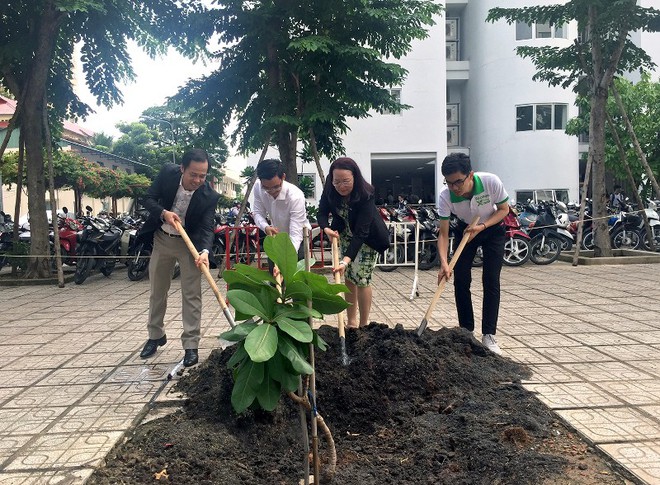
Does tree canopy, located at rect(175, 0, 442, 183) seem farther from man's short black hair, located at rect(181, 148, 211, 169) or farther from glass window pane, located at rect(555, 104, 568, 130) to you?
glass window pane, located at rect(555, 104, 568, 130)

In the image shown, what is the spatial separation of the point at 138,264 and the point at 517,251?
7.07m

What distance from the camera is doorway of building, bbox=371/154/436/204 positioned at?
2181cm

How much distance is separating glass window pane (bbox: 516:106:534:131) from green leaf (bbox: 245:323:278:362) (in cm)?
2101

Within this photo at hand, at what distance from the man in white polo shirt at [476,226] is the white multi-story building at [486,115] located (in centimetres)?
1474

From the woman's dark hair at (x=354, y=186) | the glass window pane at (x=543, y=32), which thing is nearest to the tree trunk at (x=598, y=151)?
the woman's dark hair at (x=354, y=186)

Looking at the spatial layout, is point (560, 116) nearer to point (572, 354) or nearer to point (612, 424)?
point (572, 354)

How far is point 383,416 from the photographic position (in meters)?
3.18

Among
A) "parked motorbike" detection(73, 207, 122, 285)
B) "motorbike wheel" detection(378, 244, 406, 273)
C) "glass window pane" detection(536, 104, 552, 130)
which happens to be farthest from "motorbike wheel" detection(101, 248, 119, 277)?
"glass window pane" detection(536, 104, 552, 130)

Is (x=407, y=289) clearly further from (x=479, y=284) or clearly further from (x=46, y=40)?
(x=46, y=40)

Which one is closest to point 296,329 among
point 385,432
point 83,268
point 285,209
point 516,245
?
point 385,432

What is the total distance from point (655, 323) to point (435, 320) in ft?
7.02

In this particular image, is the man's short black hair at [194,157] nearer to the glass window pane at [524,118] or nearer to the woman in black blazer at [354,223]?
the woman in black blazer at [354,223]

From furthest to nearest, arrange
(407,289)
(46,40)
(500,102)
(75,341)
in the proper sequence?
1. (500,102)
2. (46,40)
3. (407,289)
4. (75,341)

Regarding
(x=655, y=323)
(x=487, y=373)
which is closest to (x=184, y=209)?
(x=487, y=373)
